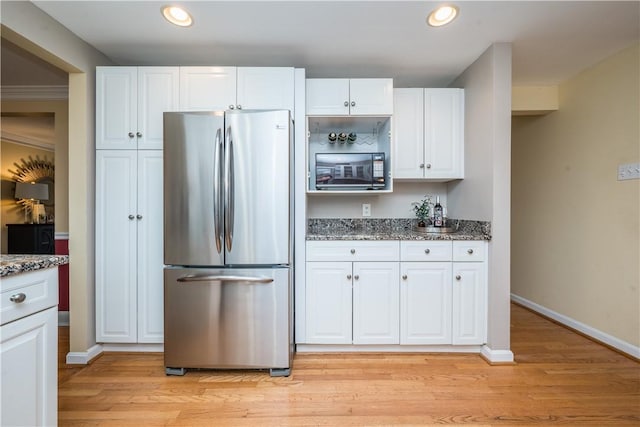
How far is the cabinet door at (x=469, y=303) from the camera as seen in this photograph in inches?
89.0

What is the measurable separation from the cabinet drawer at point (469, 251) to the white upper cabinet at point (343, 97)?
4.08ft

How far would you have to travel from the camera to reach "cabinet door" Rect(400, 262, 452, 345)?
2266 mm

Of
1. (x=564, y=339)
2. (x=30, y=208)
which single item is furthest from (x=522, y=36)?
(x=30, y=208)

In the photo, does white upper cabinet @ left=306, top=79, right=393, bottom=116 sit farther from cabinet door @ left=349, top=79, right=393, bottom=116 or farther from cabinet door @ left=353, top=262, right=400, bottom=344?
cabinet door @ left=353, top=262, right=400, bottom=344

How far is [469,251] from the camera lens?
2.25 meters

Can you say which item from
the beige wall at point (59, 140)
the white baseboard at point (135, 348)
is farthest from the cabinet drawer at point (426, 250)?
the beige wall at point (59, 140)

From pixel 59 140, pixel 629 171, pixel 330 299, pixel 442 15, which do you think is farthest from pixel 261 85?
pixel 629 171

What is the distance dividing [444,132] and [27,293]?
2.80m

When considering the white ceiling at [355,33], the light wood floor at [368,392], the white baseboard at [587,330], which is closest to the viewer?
the light wood floor at [368,392]

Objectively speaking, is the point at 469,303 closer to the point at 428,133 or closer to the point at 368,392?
the point at 368,392

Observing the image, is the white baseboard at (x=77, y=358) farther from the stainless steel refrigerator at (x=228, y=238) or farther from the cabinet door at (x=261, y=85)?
the cabinet door at (x=261, y=85)

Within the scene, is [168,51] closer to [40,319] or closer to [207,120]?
[207,120]

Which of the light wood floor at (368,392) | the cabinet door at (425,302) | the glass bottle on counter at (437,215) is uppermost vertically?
the glass bottle on counter at (437,215)

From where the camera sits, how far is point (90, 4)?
1.77 m
